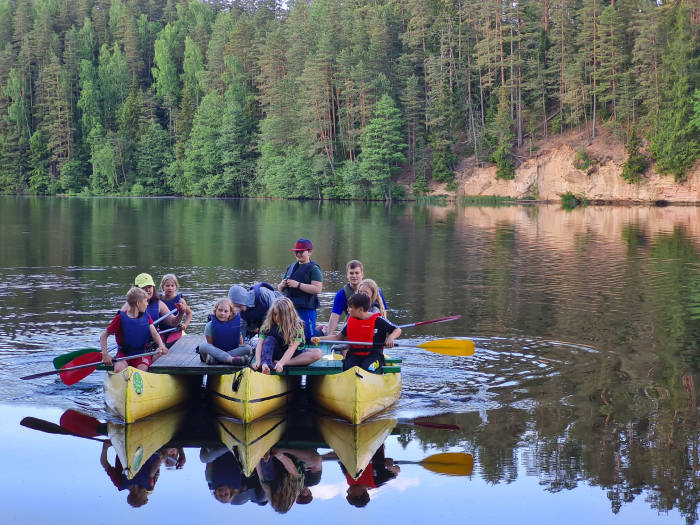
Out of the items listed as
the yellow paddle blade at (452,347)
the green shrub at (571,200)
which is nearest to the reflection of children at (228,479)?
the yellow paddle blade at (452,347)

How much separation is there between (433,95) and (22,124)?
59565mm

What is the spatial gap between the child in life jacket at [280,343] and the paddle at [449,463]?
1958mm

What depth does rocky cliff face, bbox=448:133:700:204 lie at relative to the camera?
64.1m

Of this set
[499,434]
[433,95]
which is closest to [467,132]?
[433,95]

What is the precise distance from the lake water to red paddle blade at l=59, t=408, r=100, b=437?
0.12 metres

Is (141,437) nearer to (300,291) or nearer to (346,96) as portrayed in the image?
(300,291)

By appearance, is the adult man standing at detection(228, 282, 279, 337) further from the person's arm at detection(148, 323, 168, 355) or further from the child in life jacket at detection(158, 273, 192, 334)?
the person's arm at detection(148, 323, 168, 355)

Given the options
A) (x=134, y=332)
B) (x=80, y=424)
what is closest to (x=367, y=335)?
(x=134, y=332)

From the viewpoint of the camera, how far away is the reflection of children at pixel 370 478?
773cm

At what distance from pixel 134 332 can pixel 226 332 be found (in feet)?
3.81

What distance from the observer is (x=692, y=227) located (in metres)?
40.7

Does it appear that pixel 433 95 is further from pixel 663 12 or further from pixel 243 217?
pixel 243 217

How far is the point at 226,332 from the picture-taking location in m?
10.3

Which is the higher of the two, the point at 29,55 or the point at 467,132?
the point at 29,55
